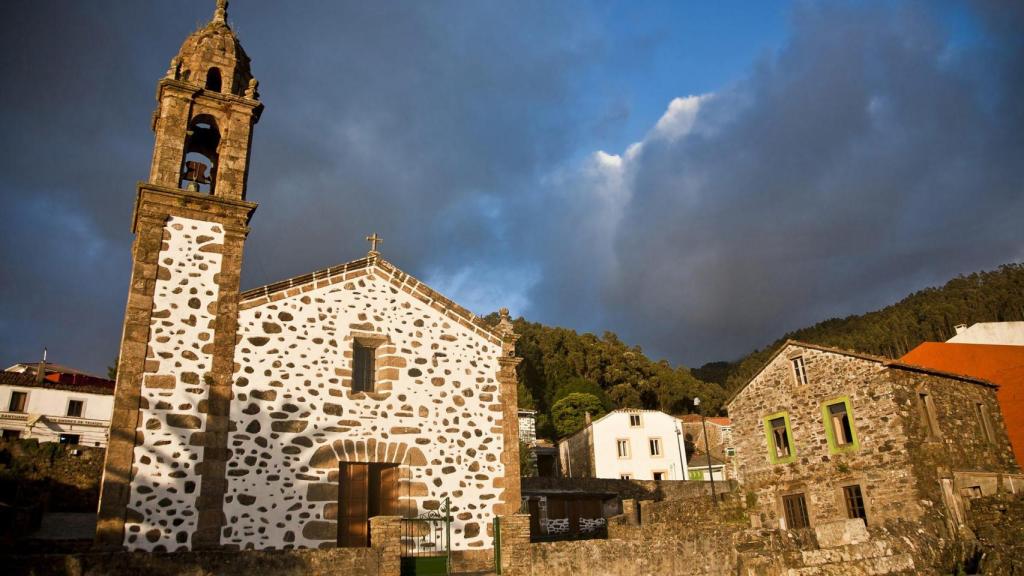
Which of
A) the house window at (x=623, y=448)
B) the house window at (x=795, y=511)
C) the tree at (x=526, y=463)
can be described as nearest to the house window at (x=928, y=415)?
the house window at (x=795, y=511)

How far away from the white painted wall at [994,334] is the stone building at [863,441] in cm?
869

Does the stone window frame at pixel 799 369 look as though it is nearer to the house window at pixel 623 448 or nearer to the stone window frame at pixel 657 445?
the house window at pixel 623 448

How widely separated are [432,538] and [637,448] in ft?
113

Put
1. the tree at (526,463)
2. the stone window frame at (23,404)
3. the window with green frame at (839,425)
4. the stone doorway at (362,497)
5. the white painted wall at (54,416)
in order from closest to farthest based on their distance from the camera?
the stone doorway at (362,497) < the window with green frame at (839,425) < the white painted wall at (54,416) < the stone window frame at (23,404) < the tree at (526,463)

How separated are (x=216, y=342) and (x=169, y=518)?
3.58m

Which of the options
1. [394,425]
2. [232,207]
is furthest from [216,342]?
[394,425]

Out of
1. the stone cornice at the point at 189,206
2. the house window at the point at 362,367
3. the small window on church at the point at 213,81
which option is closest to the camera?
the stone cornice at the point at 189,206

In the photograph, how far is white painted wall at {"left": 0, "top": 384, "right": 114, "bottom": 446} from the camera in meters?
38.6

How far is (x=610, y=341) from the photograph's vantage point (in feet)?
225

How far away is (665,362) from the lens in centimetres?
7038

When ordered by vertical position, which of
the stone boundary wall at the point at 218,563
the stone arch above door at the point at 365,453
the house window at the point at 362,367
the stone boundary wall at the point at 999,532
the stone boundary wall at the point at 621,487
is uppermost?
the house window at the point at 362,367

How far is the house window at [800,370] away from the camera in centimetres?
2544

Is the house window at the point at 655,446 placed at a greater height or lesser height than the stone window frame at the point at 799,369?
lesser

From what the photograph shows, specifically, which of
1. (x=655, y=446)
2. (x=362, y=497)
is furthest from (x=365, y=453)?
(x=655, y=446)
